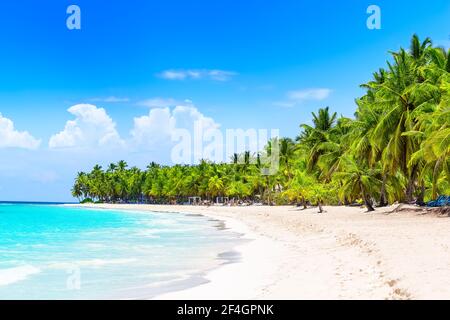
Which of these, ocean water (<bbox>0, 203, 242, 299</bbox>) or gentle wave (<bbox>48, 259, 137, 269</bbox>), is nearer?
ocean water (<bbox>0, 203, 242, 299</bbox>)

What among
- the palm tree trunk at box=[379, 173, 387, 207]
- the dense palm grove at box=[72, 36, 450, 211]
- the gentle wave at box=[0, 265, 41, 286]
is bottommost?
the gentle wave at box=[0, 265, 41, 286]

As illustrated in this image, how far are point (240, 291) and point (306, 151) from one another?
4913cm

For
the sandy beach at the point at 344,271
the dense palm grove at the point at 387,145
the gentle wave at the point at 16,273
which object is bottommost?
the gentle wave at the point at 16,273

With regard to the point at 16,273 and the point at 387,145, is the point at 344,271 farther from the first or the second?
the point at 387,145

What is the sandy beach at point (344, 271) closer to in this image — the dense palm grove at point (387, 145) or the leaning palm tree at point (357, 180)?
the dense palm grove at point (387, 145)

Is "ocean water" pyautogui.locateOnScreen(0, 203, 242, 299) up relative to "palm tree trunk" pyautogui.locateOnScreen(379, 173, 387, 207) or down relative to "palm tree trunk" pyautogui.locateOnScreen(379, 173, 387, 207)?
down

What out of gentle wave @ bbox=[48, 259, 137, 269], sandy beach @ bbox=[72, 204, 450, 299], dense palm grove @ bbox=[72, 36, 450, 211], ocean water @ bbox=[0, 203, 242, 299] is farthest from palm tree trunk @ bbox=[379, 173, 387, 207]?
gentle wave @ bbox=[48, 259, 137, 269]

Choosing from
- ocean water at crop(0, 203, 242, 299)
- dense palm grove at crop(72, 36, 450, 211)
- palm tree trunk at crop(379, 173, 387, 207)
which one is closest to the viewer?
ocean water at crop(0, 203, 242, 299)

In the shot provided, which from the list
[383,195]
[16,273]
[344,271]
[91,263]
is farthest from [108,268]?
[383,195]

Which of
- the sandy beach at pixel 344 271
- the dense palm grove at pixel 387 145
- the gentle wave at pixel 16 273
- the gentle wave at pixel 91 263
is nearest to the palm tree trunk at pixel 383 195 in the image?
the dense palm grove at pixel 387 145

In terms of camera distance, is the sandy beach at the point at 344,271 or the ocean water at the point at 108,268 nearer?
the sandy beach at the point at 344,271

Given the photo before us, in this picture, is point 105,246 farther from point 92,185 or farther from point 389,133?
point 92,185

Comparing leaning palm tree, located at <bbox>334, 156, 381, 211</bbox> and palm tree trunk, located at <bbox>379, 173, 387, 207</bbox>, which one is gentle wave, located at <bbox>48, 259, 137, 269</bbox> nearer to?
leaning palm tree, located at <bbox>334, 156, 381, 211</bbox>
